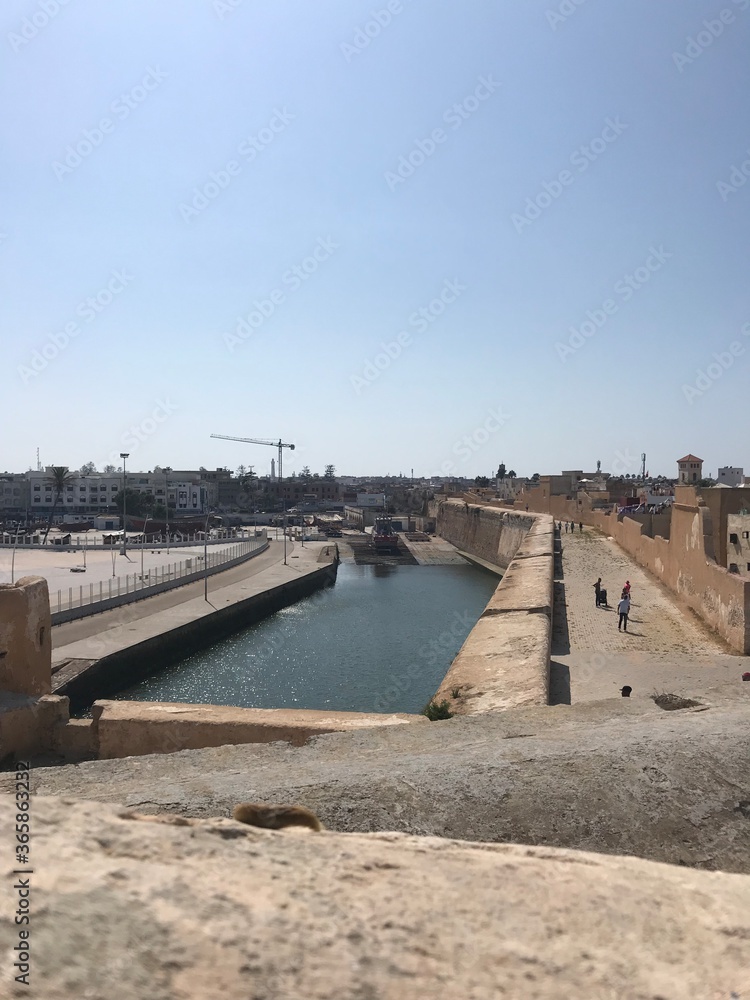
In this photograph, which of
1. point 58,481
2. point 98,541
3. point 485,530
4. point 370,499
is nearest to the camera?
point 98,541

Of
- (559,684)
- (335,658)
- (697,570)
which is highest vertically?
(697,570)

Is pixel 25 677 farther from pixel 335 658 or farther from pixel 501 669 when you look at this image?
pixel 335 658

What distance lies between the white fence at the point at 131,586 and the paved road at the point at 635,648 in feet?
40.6

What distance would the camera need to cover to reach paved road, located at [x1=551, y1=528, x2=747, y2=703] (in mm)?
7230

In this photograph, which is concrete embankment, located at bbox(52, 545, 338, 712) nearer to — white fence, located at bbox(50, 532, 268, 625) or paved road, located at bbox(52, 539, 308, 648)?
paved road, located at bbox(52, 539, 308, 648)

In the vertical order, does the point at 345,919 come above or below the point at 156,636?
above

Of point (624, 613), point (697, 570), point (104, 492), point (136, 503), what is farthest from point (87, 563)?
point (104, 492)

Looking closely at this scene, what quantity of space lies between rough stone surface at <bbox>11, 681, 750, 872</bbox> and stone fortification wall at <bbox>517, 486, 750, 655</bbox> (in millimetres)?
5477

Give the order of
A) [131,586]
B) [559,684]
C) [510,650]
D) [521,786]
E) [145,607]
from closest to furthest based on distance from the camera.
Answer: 1. [521,786]
2. [510,650]
3. [559,684]
4. [145,607]
5. [131,586]

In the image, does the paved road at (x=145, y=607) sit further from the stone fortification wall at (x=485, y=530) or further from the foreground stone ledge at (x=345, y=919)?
the foreground stone ledge at (x=345, y=919)

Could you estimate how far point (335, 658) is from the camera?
17.6 m

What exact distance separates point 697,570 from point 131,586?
17688 millimetres

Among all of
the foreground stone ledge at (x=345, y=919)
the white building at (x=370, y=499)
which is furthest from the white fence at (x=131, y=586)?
the white building at (x=370, y=499)

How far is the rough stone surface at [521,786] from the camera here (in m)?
2.64
